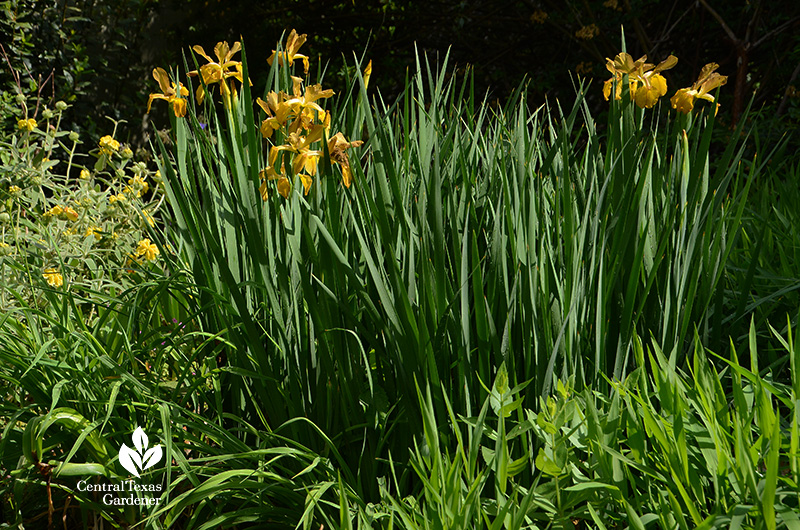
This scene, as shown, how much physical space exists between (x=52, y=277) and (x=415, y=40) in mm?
3241

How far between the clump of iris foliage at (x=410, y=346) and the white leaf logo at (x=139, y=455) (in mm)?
34

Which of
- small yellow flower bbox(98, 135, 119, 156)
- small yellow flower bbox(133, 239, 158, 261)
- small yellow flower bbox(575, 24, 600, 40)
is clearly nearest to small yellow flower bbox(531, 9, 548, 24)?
small yellow flower bbox(575, 24, 600, 40)

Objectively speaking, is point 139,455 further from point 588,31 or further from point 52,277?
point 588,31

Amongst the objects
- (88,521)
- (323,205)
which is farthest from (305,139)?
(88,521)

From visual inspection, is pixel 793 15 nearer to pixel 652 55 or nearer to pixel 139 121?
pixel 652 55

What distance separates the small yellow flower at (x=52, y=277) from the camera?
1.98 metres

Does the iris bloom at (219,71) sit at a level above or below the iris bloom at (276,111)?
above

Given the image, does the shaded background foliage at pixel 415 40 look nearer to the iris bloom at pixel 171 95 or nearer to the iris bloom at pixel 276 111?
the iris bloom at pixel 171 95

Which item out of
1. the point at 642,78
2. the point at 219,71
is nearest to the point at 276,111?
the point at 219,71

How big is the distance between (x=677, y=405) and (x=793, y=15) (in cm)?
386

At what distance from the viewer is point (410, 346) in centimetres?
117

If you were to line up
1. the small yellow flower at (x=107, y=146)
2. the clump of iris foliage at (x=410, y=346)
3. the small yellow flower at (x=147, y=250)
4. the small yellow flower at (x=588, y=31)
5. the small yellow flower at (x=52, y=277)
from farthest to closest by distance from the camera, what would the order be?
the small yellow flower at (x=588, y=31) < the small yellow flower at (x=107, y=146) < the small yellow flower at (x=147, y=250) < the small yellow flower at (x=52, y=277) < the clump of iris foliage at (x=410, y=346)

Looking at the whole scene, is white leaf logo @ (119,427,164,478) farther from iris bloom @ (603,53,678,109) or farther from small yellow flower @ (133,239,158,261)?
iris bloom @ (603,53,678,109)

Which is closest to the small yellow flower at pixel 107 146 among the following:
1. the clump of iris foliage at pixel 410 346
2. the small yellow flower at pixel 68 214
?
the small yellow flower at pixel 68 214
